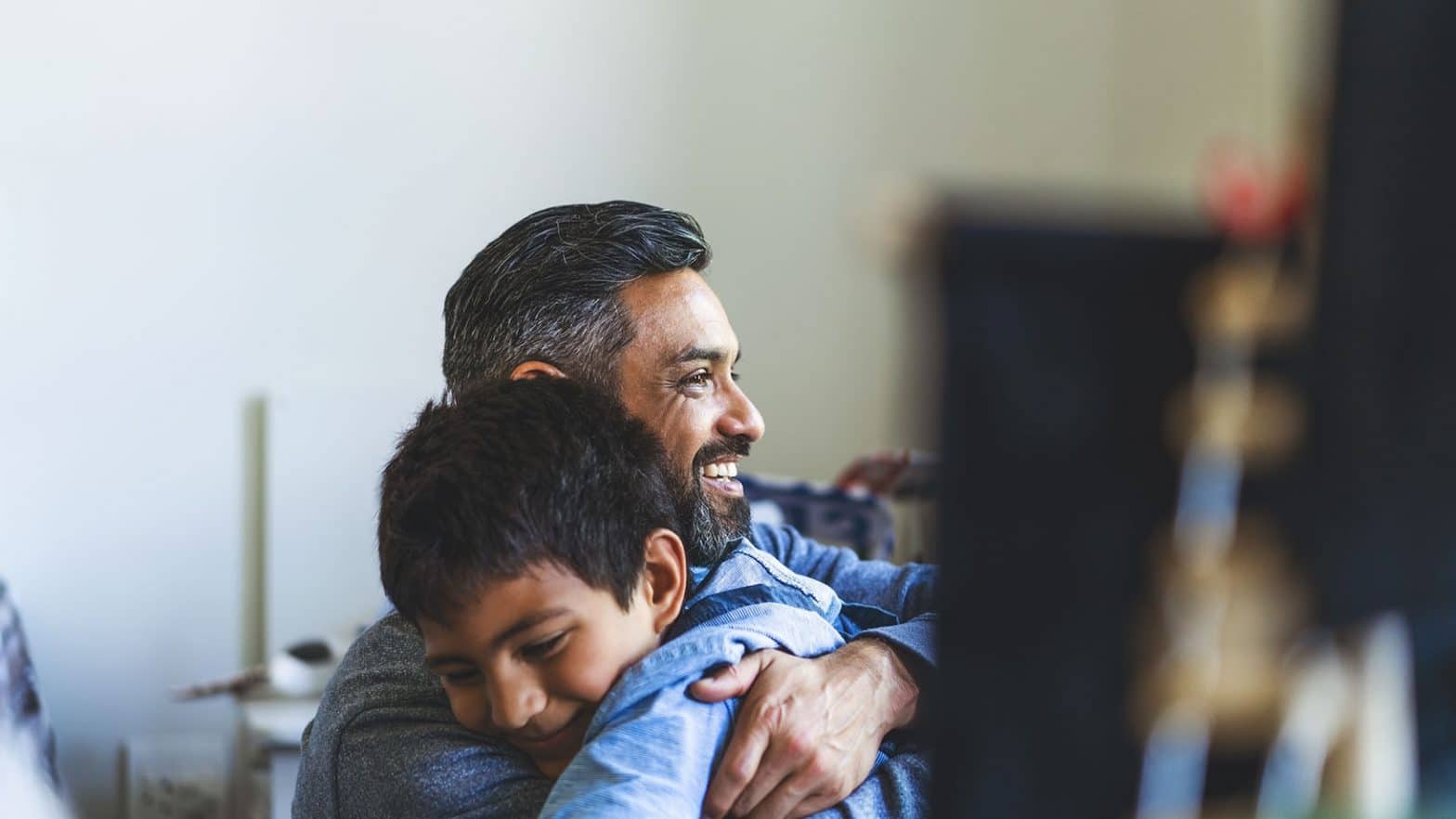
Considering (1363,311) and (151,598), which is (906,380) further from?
(151,598)

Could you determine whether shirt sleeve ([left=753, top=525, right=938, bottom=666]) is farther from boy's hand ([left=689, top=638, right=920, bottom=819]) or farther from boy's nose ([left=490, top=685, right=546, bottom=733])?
boy's nose ([left=490, top=685, right=546, bottom=733])

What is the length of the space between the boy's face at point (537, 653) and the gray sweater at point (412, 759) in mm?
35

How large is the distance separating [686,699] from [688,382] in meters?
0.54

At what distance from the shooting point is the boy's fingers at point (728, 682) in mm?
980

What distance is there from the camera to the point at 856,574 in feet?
4.92

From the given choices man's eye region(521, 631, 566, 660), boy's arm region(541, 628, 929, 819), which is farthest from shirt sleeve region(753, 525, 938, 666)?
man's eye region(521, 631, 566, 660)

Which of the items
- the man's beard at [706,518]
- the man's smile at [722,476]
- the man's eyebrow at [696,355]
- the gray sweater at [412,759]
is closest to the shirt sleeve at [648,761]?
the gray sweater at [412,759]

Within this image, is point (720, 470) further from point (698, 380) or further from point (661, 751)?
point (661, 751)

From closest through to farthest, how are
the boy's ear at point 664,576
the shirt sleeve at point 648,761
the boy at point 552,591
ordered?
the shirt sleeve at point 648,761
the boy at point 552,591
the boy's ear at point 664,576

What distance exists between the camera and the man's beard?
4.28 feet

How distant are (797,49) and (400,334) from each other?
0.92m

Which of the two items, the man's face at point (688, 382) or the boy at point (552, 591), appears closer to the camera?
the boy at point (552, 591)

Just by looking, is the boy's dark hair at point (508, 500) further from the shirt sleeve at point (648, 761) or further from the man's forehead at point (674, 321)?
the man's forehead at point (674, 321)

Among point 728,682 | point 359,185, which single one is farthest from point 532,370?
point 359,185
